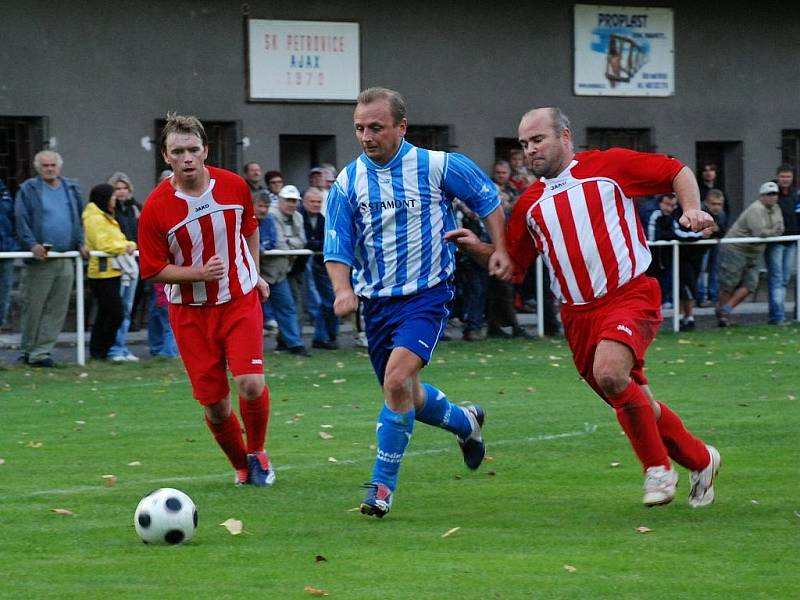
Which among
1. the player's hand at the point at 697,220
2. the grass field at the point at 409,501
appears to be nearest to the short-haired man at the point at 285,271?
the grass field at the point at 409,501

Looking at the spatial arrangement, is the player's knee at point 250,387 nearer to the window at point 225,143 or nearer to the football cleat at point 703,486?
the football cleat at point 703,486

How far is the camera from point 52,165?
625 inches

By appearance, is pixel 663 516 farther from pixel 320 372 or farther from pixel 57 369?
pixel 57 369

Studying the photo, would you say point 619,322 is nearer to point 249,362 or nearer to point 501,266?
point 501,266

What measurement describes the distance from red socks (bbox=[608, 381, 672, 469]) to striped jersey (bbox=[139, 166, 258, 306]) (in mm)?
2273

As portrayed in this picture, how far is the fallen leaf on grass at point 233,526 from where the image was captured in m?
7.38

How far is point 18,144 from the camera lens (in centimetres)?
2119

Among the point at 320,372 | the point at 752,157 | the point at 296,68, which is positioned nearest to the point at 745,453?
the point at 320,372

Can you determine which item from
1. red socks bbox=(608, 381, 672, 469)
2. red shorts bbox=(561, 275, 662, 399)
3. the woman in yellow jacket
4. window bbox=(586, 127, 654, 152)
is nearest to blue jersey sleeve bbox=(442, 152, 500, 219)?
red shorts bbox=(561, 275, 662, 399)

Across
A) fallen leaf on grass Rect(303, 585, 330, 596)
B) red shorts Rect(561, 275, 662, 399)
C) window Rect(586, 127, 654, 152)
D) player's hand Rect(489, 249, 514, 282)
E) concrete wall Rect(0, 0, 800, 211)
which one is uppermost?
concrete wall Rect(0, 0, 800, 211)

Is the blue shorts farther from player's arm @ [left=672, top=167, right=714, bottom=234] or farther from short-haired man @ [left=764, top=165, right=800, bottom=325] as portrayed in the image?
short-haired man @ [left=764, top=165, right=800, bottom=325]

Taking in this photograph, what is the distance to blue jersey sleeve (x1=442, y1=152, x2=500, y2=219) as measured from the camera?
7938mm

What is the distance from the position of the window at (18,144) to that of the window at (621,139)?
9.16m

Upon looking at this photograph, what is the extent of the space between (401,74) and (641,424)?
659 inches
